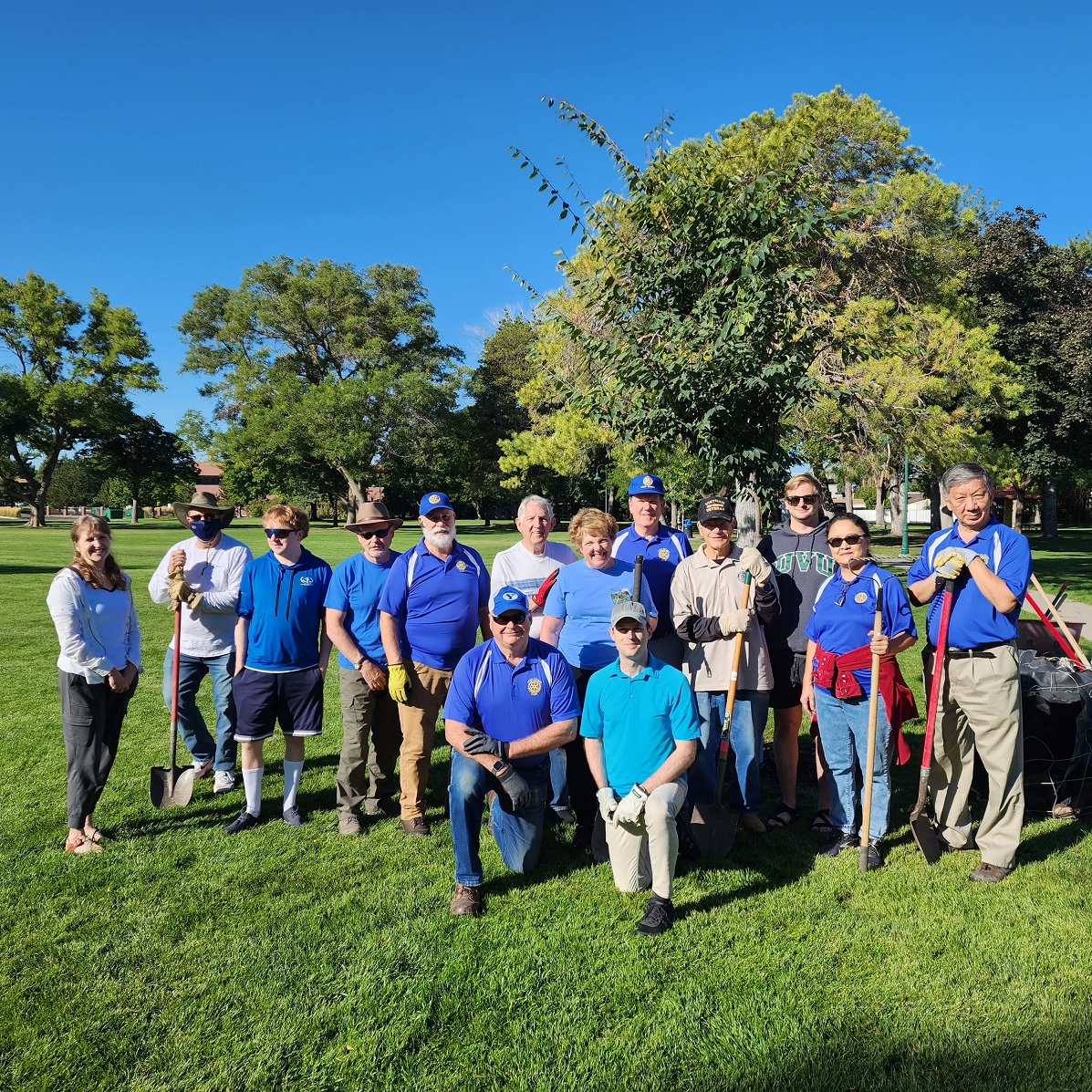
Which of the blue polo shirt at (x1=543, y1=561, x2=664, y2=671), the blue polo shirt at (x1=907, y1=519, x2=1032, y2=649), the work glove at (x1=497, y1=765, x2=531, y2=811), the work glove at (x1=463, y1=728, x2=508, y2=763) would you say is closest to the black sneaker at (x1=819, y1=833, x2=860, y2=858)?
the blue polo shirt at (x1=907, y1=519, x2=1032, y2=649)

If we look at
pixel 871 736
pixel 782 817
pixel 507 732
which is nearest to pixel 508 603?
pixel 507 732

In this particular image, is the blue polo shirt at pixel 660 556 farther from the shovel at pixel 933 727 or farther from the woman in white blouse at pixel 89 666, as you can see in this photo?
the woman in white blouse at pixel 89 666

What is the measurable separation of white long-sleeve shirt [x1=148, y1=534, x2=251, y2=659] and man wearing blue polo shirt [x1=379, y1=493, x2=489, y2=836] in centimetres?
148

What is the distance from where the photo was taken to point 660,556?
5.26 m

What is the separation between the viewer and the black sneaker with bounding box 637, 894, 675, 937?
366 cm

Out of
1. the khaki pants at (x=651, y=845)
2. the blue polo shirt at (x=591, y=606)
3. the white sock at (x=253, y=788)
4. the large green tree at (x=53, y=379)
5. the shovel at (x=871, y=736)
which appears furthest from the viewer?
the large green tree at (x=53, y=379)

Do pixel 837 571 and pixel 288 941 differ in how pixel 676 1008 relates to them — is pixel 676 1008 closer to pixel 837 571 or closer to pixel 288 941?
pixel 288 941

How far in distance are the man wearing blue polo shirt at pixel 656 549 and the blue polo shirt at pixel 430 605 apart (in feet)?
3.59

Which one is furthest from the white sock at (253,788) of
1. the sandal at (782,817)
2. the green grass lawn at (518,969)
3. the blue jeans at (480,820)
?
the sandal at (782,817)

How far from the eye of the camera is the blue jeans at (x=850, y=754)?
4418 mm

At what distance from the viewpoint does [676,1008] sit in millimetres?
3133

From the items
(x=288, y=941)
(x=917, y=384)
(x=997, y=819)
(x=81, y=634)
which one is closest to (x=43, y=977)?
(x=288, y=941)

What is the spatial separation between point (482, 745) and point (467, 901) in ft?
2.61

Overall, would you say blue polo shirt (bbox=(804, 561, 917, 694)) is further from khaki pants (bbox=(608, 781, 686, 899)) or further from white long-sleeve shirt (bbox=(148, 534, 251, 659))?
white long-sleeve shirt (bbox=(148, 534, 251, 659))
